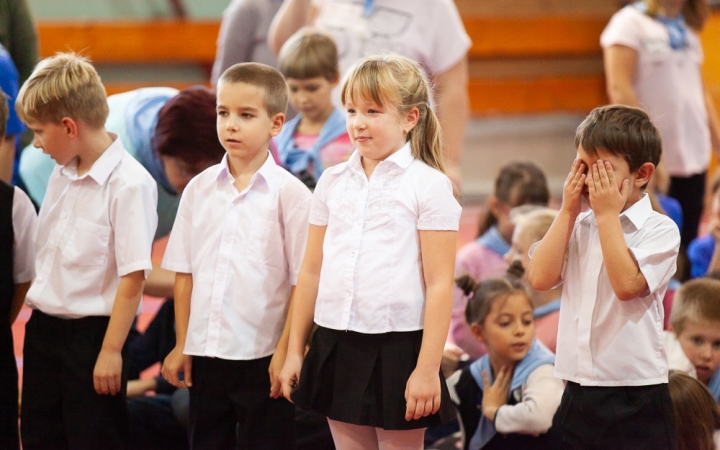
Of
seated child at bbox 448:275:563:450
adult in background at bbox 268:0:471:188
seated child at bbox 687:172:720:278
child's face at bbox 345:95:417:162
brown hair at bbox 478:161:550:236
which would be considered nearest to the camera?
child's face at bbox 345:95:417:162

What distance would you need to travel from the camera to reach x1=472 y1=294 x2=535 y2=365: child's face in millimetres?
2652

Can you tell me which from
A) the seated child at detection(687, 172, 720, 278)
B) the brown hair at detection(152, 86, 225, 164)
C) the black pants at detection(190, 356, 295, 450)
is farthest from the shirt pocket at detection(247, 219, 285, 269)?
the seated child at detection(687, 172, 720, 278)

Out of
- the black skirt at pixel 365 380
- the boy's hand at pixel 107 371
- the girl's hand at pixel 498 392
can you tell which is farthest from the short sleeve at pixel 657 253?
the boy's hand at pixel 107 371

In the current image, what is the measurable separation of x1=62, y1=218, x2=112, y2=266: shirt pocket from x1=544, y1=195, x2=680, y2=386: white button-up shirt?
50.2 inches

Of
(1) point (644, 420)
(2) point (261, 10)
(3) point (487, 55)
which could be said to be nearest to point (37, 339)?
(1) point (644, 420)

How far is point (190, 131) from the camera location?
2.63 m

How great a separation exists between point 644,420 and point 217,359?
108 centimetres

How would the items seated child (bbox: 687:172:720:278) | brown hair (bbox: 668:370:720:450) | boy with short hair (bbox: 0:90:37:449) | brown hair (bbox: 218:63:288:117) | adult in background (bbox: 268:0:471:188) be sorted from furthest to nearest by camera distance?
seated child (bbox: 687:172:720:278)
adult in background (bbox: 268:0:471:188)
boy with short hair (bbox: 0:90:37:449)
brown hair (bbox: 668:370:720:450)
brown hair (bbox: 218:63:288:117)

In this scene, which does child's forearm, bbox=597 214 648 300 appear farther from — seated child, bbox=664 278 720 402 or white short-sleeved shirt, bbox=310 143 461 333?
seated child, bbox=664 278 720 402

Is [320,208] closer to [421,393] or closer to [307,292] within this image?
[307,292]

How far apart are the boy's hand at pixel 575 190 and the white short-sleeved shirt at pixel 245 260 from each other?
27.0 inches

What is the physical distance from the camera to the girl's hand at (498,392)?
2639 millimetres

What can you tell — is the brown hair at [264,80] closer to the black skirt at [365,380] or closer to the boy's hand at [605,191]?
the black skirt at [365,380]

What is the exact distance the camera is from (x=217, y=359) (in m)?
2.21
